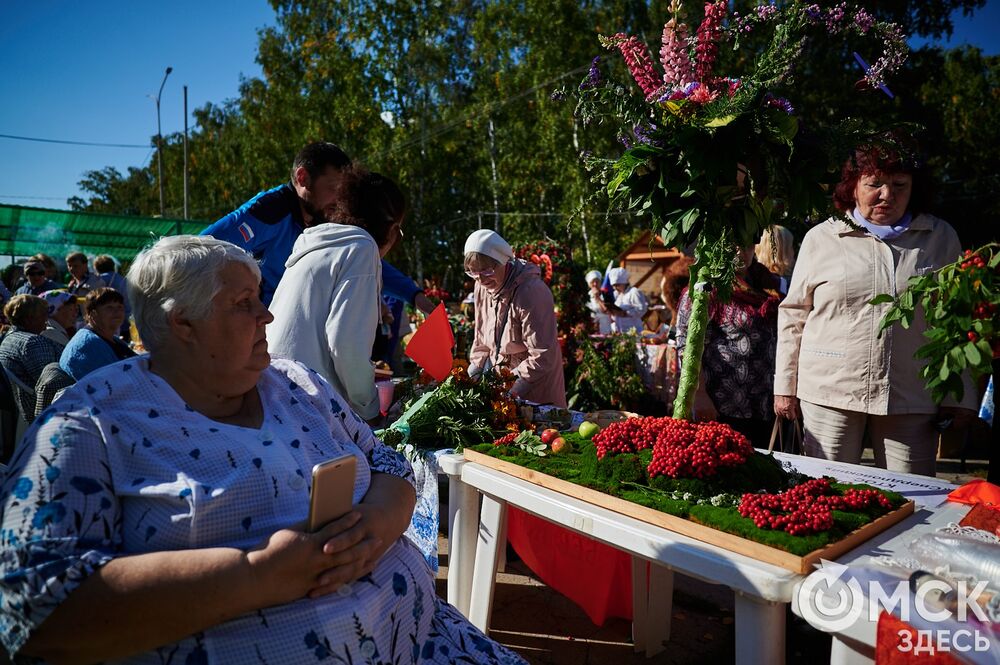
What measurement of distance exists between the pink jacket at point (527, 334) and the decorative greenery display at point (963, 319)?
200 cm

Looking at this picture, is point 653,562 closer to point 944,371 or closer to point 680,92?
point 944,371

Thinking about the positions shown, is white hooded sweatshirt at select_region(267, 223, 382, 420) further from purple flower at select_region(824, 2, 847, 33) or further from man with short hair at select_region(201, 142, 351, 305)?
purple flower at select_region(824, 2, 847, 33)

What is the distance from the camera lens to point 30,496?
3.69 feet

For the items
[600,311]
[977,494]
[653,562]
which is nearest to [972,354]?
[977,494]

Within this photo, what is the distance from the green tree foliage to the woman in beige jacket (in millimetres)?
14095

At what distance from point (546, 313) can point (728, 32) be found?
6.14 feet

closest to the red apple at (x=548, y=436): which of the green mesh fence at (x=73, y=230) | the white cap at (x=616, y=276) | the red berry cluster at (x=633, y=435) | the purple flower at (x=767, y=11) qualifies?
the red berry cluster at (x=633, y=435)

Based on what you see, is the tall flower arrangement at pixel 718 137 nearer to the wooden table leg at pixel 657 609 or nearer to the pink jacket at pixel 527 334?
the wooden table leg at pixel 657 609

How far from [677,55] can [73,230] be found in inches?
924

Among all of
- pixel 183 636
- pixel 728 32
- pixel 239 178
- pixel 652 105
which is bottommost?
pixel 183 636

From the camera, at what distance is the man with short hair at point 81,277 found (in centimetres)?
919

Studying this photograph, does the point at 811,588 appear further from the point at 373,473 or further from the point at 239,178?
the point at 239,178

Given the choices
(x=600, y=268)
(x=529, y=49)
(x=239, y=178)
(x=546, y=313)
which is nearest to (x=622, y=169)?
(x=546, y=313)

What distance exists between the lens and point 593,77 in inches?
80.9
